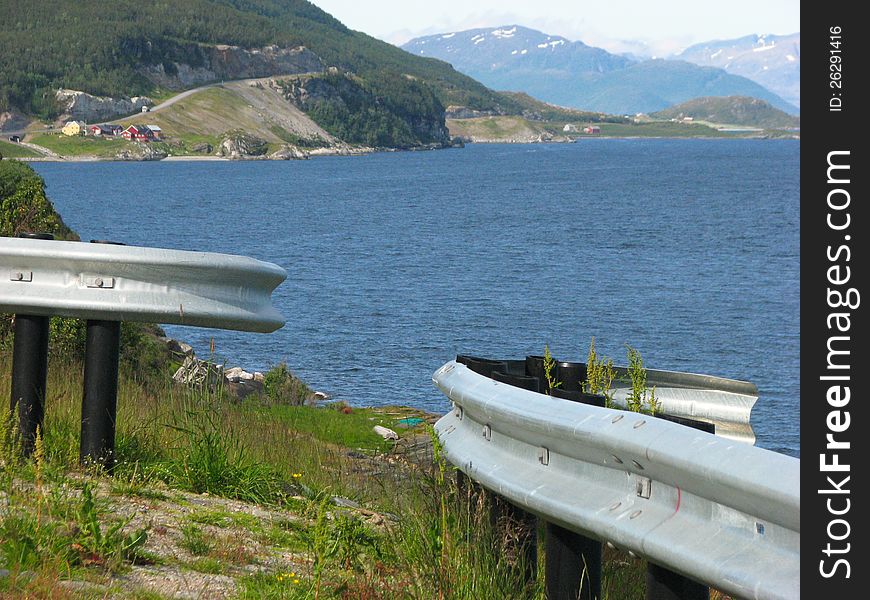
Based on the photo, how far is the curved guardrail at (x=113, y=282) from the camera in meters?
5.59

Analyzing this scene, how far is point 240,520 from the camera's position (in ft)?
17.7

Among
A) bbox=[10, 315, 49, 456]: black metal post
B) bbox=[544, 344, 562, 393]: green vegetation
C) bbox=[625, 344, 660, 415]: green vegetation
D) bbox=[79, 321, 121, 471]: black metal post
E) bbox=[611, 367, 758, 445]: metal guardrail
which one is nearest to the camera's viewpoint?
bbox=[544, 344, 562, 393]: green vegetation

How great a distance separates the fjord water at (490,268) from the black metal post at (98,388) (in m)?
15.5

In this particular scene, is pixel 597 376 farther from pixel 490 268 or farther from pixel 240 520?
pixel 490 268

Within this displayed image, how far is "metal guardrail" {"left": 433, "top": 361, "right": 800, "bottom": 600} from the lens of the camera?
2.90 m

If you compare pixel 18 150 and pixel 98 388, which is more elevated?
pixel 18 150

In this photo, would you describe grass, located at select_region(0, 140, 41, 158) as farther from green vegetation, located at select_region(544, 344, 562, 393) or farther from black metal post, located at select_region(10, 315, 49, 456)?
green vegetation, located at select_region(544, 344, 562, 393)

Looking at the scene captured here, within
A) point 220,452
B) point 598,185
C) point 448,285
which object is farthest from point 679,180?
point 220,452

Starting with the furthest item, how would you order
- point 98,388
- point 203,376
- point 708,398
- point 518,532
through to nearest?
point 203,376, point 98,388, point 708,398, point 518,532

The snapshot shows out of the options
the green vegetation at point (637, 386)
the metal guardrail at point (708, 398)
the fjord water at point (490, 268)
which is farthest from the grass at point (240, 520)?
the fjord water at point (490, 268)

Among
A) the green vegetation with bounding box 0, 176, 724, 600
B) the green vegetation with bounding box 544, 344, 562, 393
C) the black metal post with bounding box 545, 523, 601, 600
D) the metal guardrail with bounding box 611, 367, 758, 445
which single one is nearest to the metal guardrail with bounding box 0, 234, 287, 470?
the green vegetation with bounding box 0, 176, 724, 600

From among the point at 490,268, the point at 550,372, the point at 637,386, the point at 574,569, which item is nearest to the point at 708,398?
the point at 637,386

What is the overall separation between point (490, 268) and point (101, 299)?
6043 centimetres

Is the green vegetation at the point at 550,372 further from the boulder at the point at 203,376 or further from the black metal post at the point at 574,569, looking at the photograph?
the boulder at the point at 203,376
